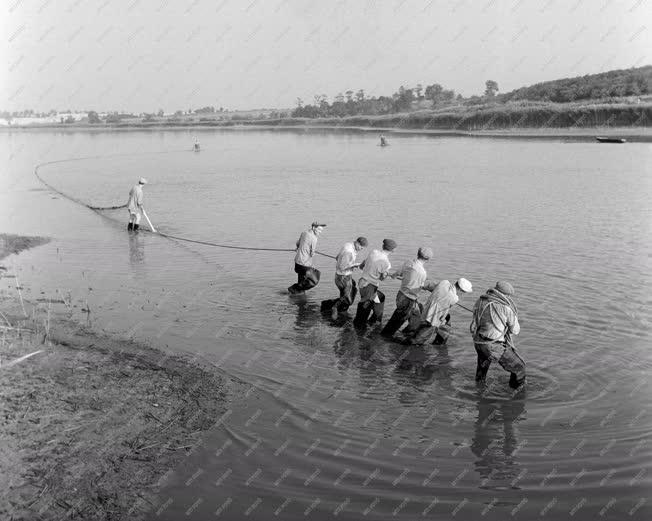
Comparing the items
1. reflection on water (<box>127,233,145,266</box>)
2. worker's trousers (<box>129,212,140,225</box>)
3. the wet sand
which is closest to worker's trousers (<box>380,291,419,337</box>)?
the wet sand

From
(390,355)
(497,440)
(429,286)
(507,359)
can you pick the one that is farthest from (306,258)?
(497,440)

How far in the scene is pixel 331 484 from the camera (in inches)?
320

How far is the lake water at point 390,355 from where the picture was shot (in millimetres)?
8023

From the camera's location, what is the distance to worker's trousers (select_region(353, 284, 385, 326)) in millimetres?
13836

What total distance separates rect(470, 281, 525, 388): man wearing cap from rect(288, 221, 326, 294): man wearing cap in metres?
5.56

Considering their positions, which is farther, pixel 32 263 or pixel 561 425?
pixel 32 263

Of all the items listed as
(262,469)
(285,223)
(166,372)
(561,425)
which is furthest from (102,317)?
(285,223)

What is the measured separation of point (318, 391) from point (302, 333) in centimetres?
301

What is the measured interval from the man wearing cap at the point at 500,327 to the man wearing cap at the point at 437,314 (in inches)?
60.3

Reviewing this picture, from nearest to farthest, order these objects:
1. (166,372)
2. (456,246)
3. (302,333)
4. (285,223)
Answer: (166,372) → (302,333) → (456,246) → (285,223)

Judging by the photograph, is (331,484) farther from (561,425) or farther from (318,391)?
(561,425)

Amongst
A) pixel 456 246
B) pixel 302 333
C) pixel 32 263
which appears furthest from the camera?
pixel 456 246

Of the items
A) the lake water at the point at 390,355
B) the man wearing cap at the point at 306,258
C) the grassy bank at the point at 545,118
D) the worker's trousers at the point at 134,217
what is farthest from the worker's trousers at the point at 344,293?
the grassy bank at the point at 545,118

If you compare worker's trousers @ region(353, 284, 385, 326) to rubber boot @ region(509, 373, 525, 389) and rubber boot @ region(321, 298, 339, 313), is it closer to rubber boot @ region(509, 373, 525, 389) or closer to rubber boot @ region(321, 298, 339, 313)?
rubber boot @ region(321, 298, 339, 313)
